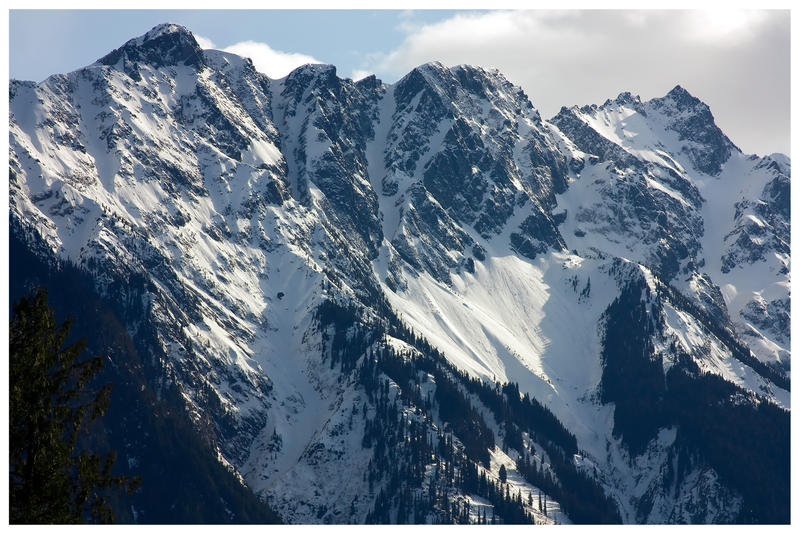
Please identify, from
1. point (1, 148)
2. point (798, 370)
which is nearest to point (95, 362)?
point (1, 148)

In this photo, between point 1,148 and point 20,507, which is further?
point 1,148
